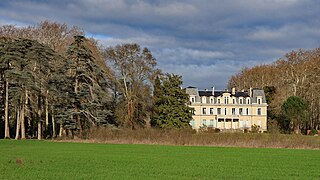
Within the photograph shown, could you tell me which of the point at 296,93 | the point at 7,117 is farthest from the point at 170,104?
the point at 296,93

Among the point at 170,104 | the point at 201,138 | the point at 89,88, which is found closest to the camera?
the point at 201,138

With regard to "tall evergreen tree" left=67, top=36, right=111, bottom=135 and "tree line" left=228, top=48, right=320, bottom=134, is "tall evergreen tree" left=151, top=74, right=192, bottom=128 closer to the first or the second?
"tall evergreen tree" left=67, top=36, right=111, bottom=135

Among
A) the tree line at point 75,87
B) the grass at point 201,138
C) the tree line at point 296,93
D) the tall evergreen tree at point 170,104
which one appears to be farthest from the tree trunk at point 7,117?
the tree line at point 296,93

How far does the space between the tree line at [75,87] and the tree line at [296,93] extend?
1898 centimetres

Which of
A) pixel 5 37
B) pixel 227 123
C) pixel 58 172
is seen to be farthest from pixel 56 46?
pixel 58 172

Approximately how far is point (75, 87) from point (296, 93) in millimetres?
42211

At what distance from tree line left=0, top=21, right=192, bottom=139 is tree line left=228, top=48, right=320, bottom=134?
18981 mm

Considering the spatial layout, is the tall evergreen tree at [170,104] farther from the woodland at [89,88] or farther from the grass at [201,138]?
the grass at [201,138]

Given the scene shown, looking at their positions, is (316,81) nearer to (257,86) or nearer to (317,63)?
(317,63)

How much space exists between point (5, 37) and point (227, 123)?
1944 inches

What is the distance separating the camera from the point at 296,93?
85.8m

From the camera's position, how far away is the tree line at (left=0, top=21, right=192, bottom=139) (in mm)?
59844

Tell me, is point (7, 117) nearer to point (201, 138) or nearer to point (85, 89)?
point (85, 89)

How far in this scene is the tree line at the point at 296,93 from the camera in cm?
7944
